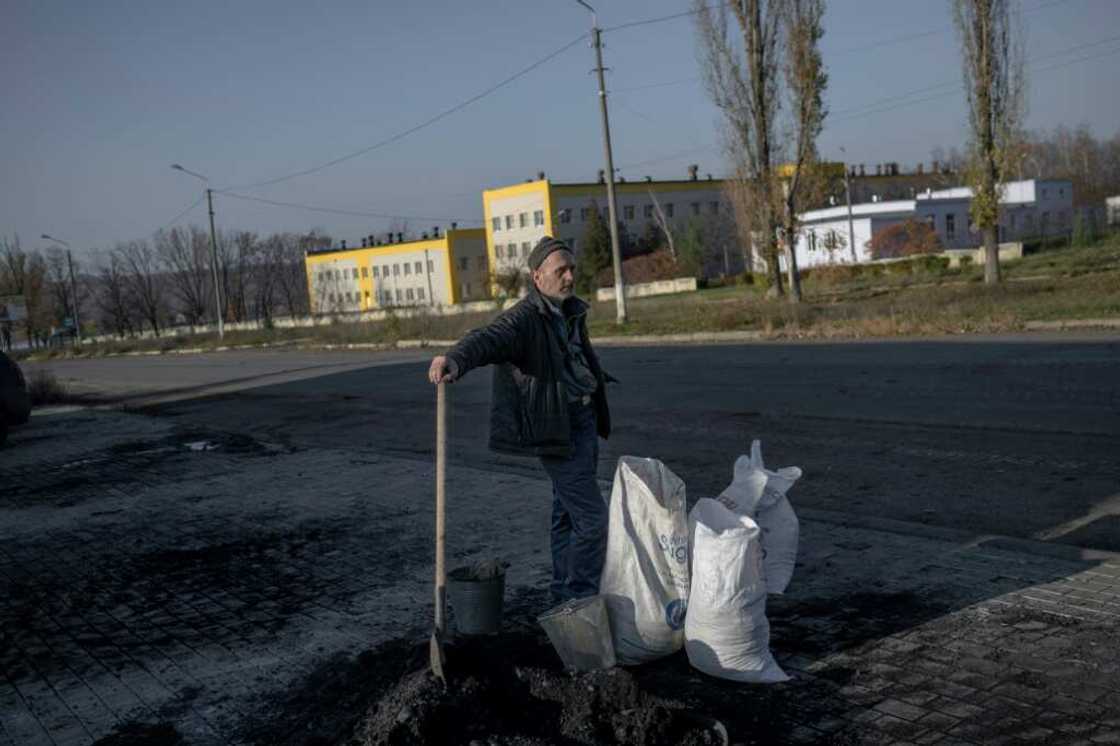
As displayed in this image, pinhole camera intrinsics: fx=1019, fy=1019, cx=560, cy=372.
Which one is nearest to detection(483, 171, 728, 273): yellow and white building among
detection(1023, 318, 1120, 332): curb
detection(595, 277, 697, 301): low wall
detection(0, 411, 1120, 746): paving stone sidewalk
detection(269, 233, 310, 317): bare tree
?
detection(595, 277, 697, 301): low wall

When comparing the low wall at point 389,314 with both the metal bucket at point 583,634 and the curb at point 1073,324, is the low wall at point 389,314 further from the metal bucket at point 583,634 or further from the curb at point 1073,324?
the metal bucket at point 583,634

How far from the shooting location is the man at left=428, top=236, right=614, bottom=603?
15.6ft

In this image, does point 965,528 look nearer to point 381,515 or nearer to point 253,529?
point 381,515

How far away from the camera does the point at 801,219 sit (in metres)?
33.4

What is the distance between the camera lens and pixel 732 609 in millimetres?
4160

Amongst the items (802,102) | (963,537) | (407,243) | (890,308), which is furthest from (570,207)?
(963,537)

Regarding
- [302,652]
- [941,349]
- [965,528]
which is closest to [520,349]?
[302,652]

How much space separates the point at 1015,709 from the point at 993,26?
29.8 m

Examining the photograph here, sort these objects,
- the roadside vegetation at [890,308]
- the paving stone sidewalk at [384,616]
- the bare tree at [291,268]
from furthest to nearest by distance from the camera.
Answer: the bare tree at [291,268]
the roadside vegetation at [890,308]
the paving stone sidewalk at [384,616]

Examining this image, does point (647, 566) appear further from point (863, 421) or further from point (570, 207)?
point (570, 207)

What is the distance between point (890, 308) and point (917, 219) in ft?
153

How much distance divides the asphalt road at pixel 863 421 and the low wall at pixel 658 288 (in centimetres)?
4237

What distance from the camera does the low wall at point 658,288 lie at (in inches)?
2470

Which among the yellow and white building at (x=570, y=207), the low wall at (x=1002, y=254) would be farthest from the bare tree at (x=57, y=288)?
the low wall at (x=1002, y=254)
